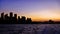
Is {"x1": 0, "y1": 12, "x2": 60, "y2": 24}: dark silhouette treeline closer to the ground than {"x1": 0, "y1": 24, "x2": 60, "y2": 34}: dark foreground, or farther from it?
farther from it

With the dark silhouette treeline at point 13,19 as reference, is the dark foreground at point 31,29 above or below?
below

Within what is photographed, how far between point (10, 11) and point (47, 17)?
641mm

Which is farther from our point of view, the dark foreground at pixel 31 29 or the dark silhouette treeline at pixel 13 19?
the dark foreground at pixel 31 29

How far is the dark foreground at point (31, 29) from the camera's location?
2561 mm

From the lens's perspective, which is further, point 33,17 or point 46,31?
point 46,31

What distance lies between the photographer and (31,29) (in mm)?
2621

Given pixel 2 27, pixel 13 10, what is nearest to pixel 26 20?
pixel 13 10

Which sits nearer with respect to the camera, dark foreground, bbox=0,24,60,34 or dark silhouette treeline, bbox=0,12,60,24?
dark silhouette treeline, bbox=0,12,60,24

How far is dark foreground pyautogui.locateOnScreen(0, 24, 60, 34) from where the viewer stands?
256 centimetres

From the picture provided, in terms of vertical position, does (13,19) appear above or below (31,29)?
above

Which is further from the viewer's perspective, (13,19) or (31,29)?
(31,29)

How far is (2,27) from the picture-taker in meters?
2.53

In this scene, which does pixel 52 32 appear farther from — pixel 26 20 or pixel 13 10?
pixel 13 10

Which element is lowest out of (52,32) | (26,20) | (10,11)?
(52,32)
